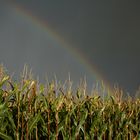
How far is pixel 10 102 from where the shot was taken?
857cm

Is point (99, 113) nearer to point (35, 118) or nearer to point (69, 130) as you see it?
point (69, 130)

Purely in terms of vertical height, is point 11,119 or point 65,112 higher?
point 65,112

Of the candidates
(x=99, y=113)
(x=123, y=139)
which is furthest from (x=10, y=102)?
(x=123, y=139)

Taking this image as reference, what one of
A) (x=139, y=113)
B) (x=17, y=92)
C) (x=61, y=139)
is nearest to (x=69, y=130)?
(x=61, y=139)

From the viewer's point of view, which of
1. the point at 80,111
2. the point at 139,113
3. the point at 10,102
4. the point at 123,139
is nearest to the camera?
the point at 10,102

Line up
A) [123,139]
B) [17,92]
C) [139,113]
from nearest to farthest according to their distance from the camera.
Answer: [17,92] → [123,139] → [139,113]

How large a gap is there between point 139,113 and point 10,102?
5347 mm

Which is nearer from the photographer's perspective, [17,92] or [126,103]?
[17,92]

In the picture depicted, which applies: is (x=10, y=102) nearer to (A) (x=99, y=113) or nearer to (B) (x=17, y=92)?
(B) (x=17, y=92)

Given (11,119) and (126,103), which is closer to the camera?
(11,119)

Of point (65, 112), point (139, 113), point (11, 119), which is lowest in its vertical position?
point (11, 119)

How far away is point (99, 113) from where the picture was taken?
10.7 m

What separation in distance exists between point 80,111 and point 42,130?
1435mm

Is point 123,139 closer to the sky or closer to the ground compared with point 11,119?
closer to the sky
